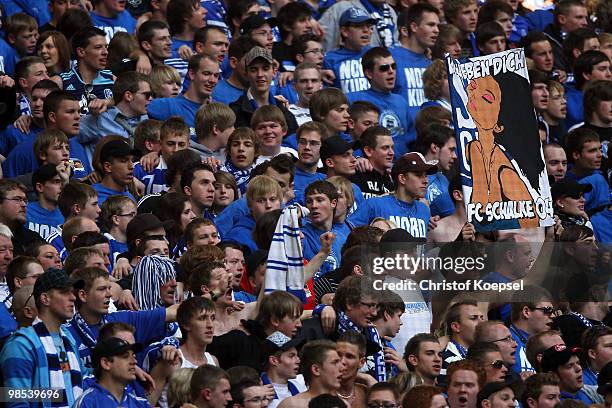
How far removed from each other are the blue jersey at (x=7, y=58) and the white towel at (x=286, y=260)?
4070 mm

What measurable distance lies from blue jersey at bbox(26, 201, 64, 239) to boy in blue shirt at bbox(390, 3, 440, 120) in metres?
4.83

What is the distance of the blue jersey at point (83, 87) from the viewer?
15.5 meters

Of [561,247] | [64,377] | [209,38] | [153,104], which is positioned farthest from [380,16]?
[64,377]

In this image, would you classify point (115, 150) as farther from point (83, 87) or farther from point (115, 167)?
point (83, 87)

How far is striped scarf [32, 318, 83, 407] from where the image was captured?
35.5 ft

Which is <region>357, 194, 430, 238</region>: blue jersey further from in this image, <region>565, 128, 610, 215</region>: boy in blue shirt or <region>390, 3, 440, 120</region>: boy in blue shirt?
<region>390, 3, 440, 120</region>: boy in blue shirt

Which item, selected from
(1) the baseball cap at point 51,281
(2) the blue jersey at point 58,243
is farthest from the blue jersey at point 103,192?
(1) the baseball cap at point 51,281

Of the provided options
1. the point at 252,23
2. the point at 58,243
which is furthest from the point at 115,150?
the point at 252,23

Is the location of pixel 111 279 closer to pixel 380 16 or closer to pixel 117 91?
pixel 117 91

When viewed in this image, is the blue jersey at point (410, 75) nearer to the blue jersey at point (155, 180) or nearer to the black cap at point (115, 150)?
the blue jersey at point (155, 180)

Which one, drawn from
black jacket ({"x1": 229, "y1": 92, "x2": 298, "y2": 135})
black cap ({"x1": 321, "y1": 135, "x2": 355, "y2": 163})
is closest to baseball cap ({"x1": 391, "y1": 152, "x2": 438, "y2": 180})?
black cap ({"x1": 321, "y1": 135, "x2": 355, "y2": 163})

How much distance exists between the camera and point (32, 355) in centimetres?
1080

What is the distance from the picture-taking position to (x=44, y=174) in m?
13.5

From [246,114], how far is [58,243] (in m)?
3.10
